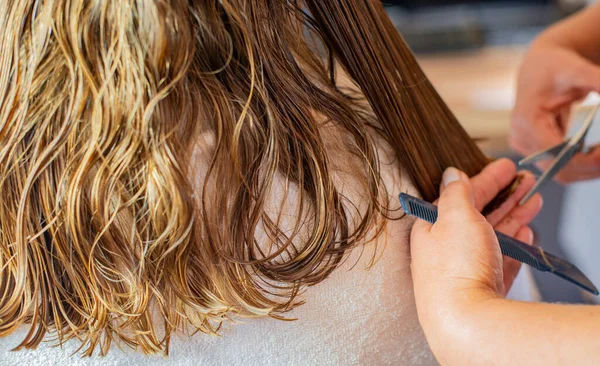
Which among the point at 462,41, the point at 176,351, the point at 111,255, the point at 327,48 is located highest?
the point at 327,48

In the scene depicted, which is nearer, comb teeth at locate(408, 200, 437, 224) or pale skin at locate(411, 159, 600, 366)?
pale skin at locate(411, 159, 600, 366)

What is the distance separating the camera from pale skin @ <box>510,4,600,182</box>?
2.97ft

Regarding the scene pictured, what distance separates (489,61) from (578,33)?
102cm

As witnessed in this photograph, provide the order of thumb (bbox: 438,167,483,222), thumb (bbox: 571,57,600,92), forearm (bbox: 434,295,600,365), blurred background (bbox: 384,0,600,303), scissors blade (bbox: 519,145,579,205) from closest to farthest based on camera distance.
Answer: forearm (bbox: 434,295,600,365)
thumb (bbox: 438,167,483,222)
scissors blade (bbox: 519,145,579,205)
thumb (bbox: 571,57,600,92)
blurred background (bbox: 384,0,600,303)

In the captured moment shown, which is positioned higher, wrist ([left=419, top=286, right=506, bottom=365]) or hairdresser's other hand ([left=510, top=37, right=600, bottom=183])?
wrist ([left=419, top=286, right=506, bottom=365])

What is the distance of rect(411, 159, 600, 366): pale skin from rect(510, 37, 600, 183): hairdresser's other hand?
44 cm

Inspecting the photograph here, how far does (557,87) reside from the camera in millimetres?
925

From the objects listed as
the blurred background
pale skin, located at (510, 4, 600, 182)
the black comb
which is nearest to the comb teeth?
the black comb

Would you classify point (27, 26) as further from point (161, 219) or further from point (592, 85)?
point (592, 85)

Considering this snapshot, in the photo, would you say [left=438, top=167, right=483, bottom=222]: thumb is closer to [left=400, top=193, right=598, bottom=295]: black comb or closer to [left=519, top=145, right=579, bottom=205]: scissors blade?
[left=400, top=193, right=598, bottom=295]: black comb

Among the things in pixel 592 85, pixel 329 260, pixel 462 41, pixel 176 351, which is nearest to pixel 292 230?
pixel 329 260

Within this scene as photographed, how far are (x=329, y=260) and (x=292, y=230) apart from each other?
41 millimetres

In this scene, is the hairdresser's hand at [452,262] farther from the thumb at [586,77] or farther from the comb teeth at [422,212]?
the thumb at [586,77]

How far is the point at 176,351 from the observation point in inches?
20.3
